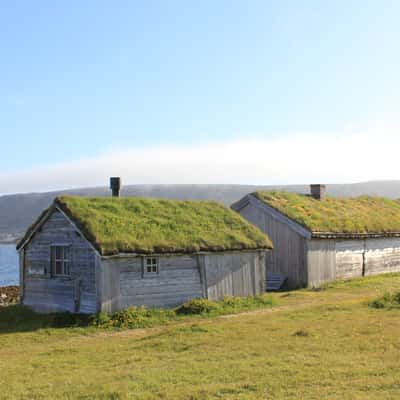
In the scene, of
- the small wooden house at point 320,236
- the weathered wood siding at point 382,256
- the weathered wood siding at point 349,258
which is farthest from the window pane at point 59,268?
the weathered wood siding at point 382,256

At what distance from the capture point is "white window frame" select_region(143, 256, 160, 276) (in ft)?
71.6

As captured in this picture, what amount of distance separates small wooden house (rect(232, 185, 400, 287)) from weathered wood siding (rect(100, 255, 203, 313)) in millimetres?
9624

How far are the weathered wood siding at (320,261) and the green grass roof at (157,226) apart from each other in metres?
6.36

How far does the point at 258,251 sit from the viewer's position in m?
25.4

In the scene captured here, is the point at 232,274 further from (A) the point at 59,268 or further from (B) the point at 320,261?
(B) the point at 320,261

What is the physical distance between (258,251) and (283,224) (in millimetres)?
7259

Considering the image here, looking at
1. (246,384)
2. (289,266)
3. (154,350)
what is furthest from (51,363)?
(289,266)

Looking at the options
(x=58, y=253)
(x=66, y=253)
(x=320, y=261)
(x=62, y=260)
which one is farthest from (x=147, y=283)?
(x=320, y=261)

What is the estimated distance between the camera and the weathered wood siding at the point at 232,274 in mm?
23609

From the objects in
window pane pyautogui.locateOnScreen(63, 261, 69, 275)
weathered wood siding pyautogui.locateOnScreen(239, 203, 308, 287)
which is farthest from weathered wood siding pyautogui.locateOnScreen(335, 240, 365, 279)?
window pane pyautogui.locateOnScreen(63, 261, 69, 275)

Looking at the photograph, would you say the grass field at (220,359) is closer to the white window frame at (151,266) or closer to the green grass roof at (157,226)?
the white window frame at (151,266)

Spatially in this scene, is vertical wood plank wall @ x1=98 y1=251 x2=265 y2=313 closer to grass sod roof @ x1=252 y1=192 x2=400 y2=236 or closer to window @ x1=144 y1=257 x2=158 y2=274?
window @ x1=144 y1=257 x2=158 y2=274

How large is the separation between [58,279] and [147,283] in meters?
3.72

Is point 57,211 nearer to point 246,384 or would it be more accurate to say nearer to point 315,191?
point 246,384
